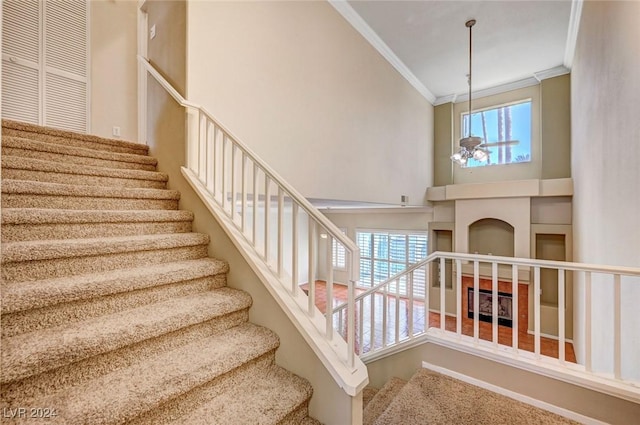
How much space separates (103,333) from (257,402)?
2.51ft

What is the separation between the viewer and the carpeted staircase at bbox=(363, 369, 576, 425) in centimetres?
207

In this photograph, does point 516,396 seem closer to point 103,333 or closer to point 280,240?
point 280,240

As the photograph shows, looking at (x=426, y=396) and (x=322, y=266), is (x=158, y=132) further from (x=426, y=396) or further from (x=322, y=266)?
(x=322, y=266)

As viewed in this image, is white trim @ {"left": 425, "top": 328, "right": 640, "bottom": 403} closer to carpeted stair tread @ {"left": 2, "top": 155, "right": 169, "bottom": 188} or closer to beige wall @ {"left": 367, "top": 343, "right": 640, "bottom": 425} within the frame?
beige wall @ {"left": 367, "top": 343, "right": 640, "bottom": 425}

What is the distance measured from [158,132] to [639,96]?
3.66 m

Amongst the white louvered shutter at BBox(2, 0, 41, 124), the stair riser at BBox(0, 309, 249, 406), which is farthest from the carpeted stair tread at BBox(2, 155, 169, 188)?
the white louvered shutter at BBox(2, 0, 41, 124)

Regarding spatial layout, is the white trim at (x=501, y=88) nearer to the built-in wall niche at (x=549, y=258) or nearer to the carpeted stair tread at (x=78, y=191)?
the built-in wall niche at (x=549, y=258)

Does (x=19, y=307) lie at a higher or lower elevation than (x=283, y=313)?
higher

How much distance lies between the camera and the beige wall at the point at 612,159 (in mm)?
1875

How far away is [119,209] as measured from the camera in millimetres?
2141

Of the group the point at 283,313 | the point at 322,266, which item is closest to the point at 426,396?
the point at 283,313

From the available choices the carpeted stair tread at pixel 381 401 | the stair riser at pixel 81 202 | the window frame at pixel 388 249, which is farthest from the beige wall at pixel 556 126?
the stair riser at pixel 81 202

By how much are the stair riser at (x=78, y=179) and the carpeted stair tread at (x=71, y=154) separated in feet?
0.92

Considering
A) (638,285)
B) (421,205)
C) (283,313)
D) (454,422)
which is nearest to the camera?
(283,313)
